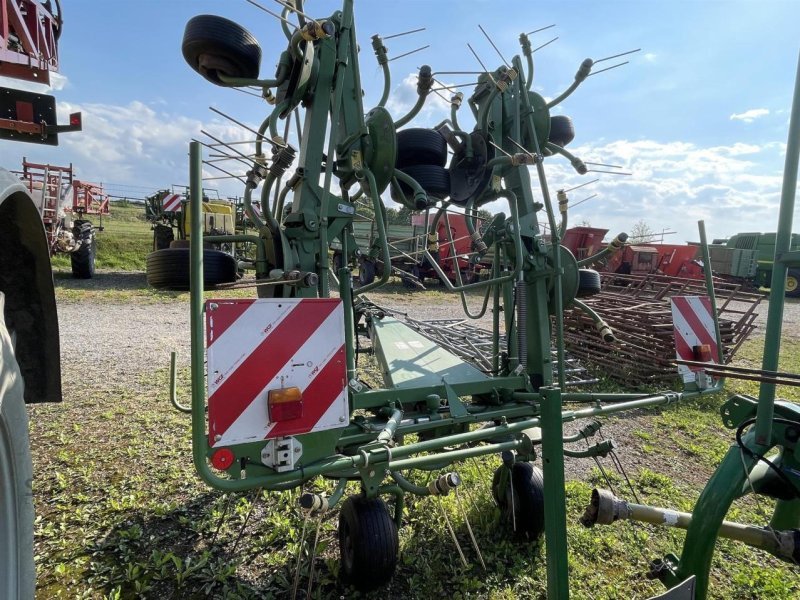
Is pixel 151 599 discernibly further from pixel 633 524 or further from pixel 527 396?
pixel 633 524

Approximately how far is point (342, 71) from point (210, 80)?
0.72 m

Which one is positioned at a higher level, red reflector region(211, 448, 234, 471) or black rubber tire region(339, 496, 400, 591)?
red reflector region(211, 448, 234, 471)

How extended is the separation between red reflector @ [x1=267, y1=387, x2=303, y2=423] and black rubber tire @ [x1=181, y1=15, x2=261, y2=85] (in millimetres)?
1771

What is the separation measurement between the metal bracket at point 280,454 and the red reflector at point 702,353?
2356 mm

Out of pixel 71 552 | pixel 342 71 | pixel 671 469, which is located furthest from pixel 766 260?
pixel 71 552

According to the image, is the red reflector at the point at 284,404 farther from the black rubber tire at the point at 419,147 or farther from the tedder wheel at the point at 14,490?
the black rubber tire at the point at 419,147

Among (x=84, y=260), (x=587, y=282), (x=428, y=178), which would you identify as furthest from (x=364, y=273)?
(x=84, y=260)

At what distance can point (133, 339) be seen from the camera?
684 cm

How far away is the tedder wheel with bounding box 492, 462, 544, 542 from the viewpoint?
2646 millimetres

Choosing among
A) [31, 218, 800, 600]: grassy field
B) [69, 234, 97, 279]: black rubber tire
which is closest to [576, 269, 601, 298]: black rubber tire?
[31, 218, 800, 600]: grassy field

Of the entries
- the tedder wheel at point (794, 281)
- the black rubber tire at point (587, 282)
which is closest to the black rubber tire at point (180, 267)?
the black rubber tire at point (587, 282)

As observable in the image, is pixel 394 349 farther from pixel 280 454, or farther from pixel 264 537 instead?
pixel 280 454

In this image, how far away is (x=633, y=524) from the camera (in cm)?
284

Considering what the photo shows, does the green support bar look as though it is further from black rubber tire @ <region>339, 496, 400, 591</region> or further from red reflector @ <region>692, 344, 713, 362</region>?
red reflector @ <region>692, 344, 713, 362</region>
